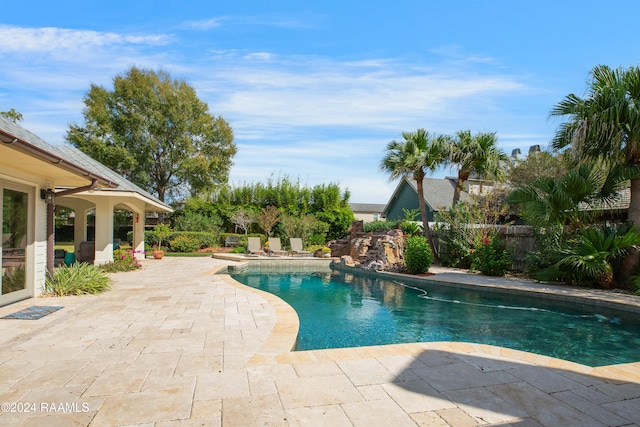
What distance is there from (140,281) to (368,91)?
9.37 metres

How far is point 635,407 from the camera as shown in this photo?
9.84 ft

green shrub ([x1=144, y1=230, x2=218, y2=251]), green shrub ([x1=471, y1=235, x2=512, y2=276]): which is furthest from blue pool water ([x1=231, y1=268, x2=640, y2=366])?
green shrub ([x1=144, y1=230, x2=218, y2=251])

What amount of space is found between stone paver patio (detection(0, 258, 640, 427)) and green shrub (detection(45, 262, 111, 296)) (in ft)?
7.16

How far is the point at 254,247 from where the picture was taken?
19.3 m

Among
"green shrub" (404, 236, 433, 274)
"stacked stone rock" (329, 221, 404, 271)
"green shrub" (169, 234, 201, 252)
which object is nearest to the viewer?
"green shrub" (404, 236, 433, 274)

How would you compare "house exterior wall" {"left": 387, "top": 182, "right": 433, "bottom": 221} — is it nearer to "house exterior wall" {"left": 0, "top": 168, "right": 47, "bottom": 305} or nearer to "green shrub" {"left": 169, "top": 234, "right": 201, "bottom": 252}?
"green shrub" {"left": 169, "top": 234, "right": 201, "bottom": 252}

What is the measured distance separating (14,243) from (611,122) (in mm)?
12016

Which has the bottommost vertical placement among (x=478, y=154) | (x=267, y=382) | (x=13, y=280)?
(x=267, y=382)

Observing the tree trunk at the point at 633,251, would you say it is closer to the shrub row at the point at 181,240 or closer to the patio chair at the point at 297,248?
the patio chair at the point at 297,248

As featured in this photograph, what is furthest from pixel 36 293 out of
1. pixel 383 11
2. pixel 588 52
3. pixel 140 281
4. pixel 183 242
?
pixel 588 52

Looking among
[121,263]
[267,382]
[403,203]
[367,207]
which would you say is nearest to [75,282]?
[121,263]

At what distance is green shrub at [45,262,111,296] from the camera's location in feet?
24.6

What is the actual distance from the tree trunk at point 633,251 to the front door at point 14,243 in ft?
41.2

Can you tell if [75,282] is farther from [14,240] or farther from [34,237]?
[14,240]
